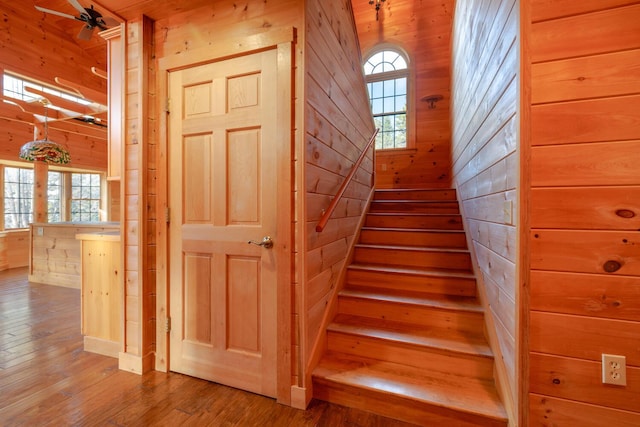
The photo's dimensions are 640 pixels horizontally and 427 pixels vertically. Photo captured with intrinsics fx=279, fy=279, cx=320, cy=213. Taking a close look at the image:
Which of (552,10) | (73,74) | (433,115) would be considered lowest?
(552,10)

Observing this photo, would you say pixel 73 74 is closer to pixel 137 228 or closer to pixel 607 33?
pixel 137 228

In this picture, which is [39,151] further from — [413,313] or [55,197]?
[413,313]

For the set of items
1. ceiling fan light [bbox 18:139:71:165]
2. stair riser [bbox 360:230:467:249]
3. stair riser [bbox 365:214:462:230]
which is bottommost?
stair riser [bbox 360:230:467:249]

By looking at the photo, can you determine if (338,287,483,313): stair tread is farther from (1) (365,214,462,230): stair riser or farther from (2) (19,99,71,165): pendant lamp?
(2) (19,99,71,165): pendant lamp

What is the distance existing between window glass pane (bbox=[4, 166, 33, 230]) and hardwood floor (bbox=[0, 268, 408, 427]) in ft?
14.9

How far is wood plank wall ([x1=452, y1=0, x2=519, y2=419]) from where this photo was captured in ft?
4.27

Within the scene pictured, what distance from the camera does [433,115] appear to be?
491cm

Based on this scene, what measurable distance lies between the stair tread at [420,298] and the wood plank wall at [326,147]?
23cm

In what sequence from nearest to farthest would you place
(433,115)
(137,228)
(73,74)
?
1. (137,228)
2. (433,115)
3. (73,74)

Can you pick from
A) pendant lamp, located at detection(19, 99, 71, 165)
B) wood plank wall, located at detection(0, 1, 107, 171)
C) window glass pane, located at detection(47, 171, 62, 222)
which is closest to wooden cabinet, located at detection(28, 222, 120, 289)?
pendant lamp, located at detection(19, 99, 71, 165)

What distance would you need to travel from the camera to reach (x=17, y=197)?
18.2 ft

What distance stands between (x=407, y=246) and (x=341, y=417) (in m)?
1.65

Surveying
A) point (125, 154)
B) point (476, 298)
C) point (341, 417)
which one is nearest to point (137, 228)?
point (125, 154)

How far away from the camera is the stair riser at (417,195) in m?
3.60
